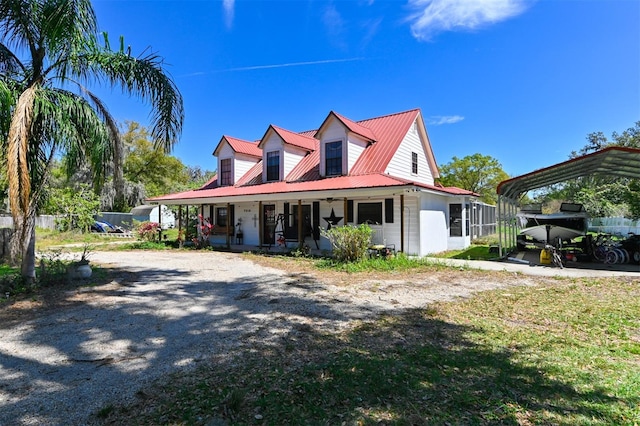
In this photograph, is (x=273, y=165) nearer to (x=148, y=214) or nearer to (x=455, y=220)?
(x=455, y=220)

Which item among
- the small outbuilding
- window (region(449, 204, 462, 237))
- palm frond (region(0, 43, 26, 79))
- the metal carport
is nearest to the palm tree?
palm frond (region(0, 43, 26, 79))

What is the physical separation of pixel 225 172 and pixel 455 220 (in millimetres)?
12865

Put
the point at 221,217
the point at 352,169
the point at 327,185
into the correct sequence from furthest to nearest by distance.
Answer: the point at 221,217, the point at 352,169, the point at 327,185

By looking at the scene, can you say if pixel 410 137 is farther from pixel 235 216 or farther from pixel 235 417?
pixel 235 417

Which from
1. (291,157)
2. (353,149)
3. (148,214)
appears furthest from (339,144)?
(148,214)

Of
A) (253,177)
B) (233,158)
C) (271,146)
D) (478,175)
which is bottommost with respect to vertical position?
(253,177)

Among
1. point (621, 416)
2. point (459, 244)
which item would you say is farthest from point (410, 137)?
point (621, 416)

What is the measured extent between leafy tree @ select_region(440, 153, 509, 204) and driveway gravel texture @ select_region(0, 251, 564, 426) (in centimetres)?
3435

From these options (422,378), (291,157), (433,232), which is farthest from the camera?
(291,157)

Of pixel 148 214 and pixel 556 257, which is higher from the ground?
pixel 148 214

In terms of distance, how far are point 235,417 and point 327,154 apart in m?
13.8

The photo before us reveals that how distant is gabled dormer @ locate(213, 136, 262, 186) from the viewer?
19.0 m

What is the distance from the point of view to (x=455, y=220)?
15.5 metres

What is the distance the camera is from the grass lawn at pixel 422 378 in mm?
2721
